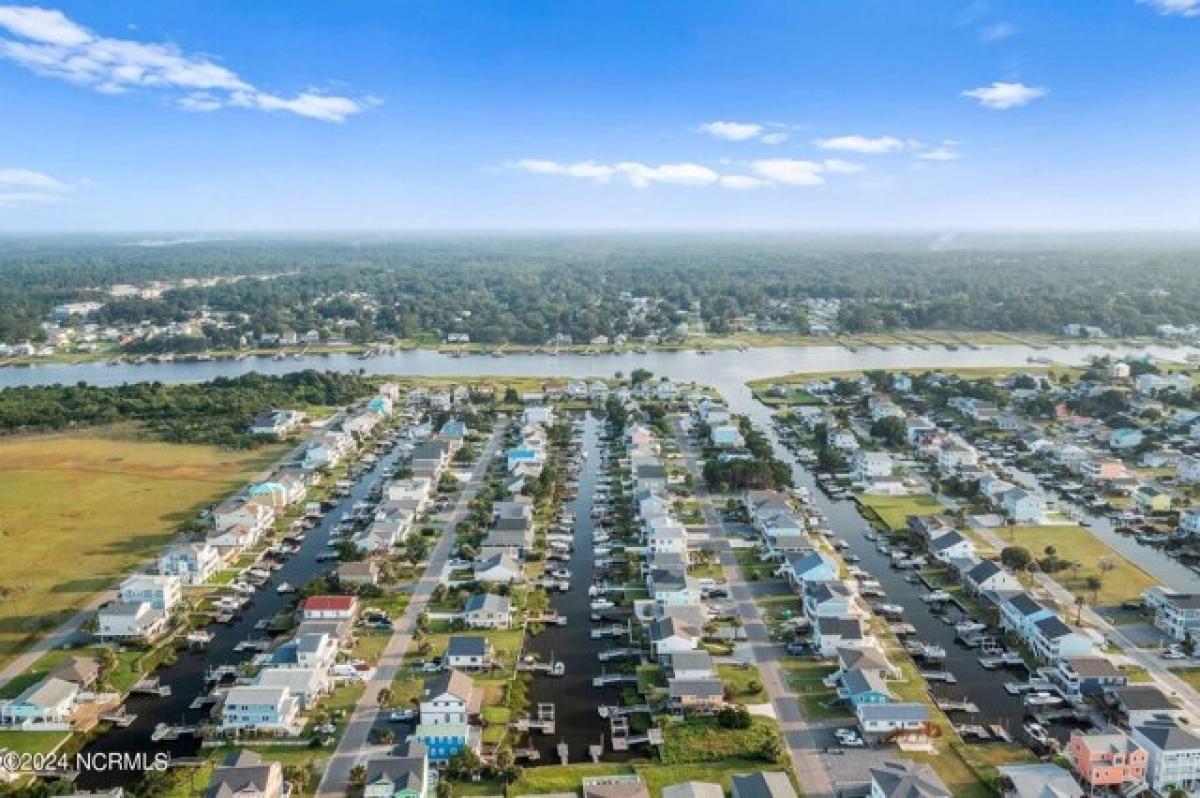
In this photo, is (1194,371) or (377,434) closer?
(377,434)

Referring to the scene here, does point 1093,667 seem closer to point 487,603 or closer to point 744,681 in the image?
point 744,681

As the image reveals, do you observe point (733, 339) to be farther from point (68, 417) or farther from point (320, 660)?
point (320, 660)

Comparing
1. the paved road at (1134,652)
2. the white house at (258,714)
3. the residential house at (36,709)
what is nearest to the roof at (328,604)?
the white house at (258,714)

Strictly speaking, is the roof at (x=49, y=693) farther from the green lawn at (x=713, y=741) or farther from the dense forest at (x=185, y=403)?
the dense forest at (x=185, y=403)

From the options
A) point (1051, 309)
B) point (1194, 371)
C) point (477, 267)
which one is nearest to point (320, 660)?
point (1194, 371)

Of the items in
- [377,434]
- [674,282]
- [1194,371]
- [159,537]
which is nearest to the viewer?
[159,537]

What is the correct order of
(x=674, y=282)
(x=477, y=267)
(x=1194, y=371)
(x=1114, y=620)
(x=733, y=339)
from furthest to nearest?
(x=477, y=267), (x=674, y=282), (x=733, y=339), (x=1194, y=371), (x=1114, y=620)
